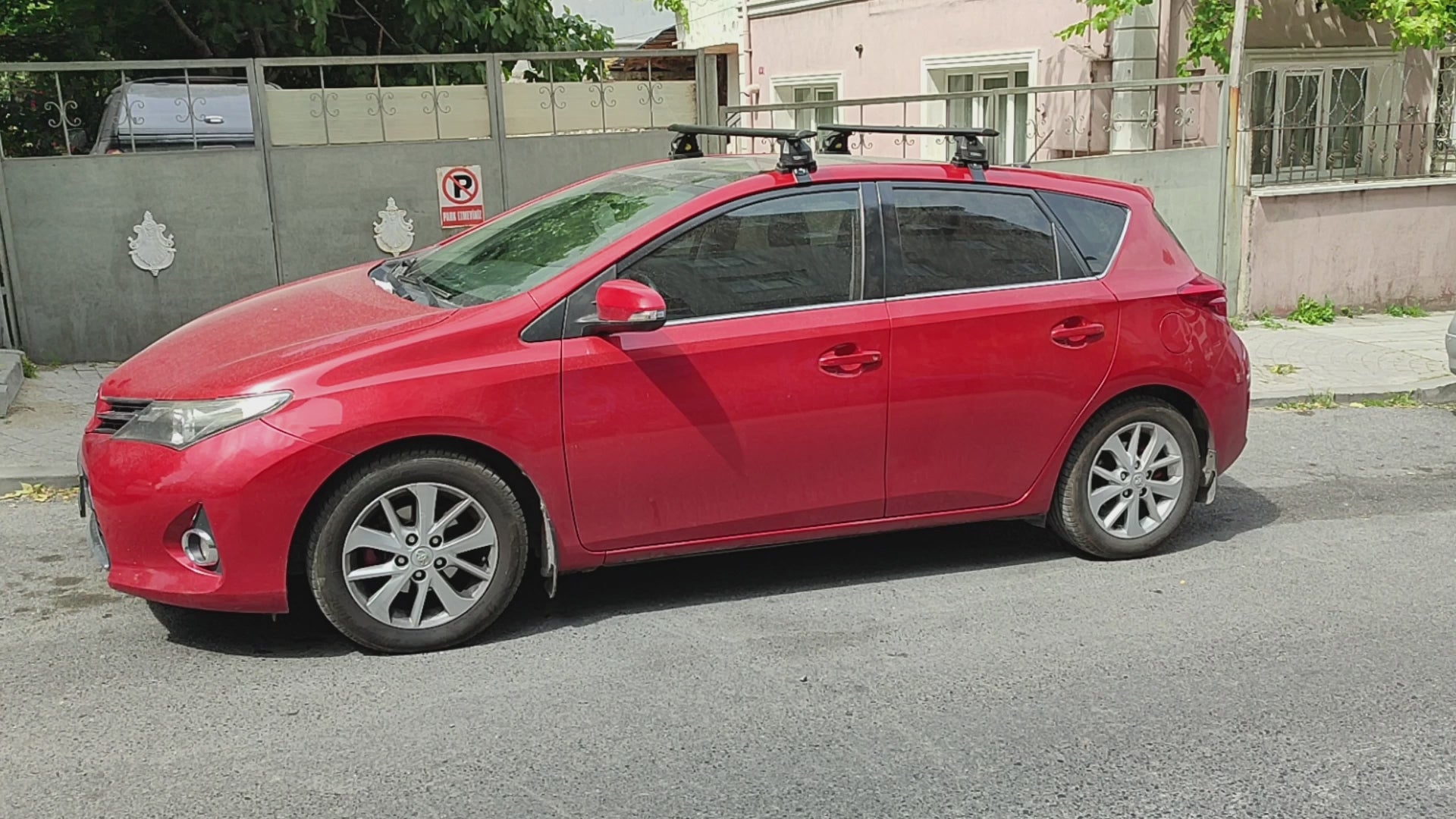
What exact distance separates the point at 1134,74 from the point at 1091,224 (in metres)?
7.12

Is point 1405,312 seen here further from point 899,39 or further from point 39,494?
point 39,494

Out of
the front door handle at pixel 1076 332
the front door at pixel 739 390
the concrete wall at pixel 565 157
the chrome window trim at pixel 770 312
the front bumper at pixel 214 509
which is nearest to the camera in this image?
the front bumper at pixel 214 509

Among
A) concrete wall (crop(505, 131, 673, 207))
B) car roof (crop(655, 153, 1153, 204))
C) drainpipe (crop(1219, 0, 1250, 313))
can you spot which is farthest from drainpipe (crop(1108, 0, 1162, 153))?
car roof (crop(655, 153, 1153, 204))

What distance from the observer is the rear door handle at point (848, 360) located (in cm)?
505

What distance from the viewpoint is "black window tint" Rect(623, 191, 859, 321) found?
496 cm

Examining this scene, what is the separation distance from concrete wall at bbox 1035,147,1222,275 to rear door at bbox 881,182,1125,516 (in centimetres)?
596

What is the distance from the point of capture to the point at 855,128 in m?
6.05

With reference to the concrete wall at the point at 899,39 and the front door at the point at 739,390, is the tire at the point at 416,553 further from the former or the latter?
the concrete wall at the point at 899,39

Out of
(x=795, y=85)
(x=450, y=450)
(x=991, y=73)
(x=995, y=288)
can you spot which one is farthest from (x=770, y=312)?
(x=795, y=85)

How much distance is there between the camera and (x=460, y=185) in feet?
32.1

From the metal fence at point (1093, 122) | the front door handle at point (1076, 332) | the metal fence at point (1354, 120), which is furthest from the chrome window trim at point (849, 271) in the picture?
the metal fence at point (1354, 120)

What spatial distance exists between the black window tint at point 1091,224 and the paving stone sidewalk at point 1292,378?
3.84 meters

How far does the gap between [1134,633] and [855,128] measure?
250 cm

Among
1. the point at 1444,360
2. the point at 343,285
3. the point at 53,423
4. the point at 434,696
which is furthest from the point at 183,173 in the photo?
the point at 1444,360
